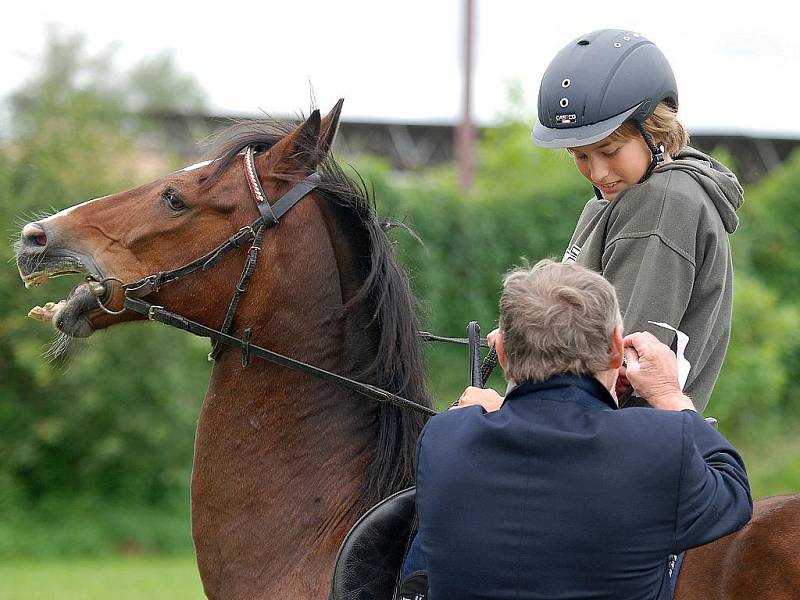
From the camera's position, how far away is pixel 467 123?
55.7ft

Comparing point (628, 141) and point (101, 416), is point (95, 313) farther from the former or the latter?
point (101, 416)

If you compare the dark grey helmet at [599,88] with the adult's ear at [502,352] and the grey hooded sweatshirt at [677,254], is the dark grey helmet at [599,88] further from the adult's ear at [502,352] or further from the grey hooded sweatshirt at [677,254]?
the adult's ear at [502,352]

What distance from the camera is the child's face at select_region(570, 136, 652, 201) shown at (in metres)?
2.95

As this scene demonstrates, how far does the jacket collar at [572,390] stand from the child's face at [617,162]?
2.77 ft

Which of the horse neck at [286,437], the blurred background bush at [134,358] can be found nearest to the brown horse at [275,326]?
the horse neck at [286,437]

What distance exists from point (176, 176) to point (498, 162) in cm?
1547

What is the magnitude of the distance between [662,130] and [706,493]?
1.23 meters

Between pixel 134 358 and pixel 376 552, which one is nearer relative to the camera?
pixel 376 552

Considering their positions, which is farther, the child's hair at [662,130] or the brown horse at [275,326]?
the brown horse at [275,326]

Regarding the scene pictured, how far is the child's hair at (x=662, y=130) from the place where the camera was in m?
2.97

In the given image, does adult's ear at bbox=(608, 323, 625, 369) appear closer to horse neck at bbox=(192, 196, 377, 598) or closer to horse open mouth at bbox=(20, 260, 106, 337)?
horse neck at bbox=(192, 196, 377, 598)

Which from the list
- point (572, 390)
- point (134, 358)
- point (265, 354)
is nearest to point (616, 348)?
point (572, 390)

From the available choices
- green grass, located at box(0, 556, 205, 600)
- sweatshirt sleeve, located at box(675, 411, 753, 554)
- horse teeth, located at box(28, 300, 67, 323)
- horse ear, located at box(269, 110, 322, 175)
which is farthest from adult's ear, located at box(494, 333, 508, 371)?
green grass, located at box(0, 556, 205, 600)

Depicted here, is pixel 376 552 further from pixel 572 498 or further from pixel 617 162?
pixel 617 162
